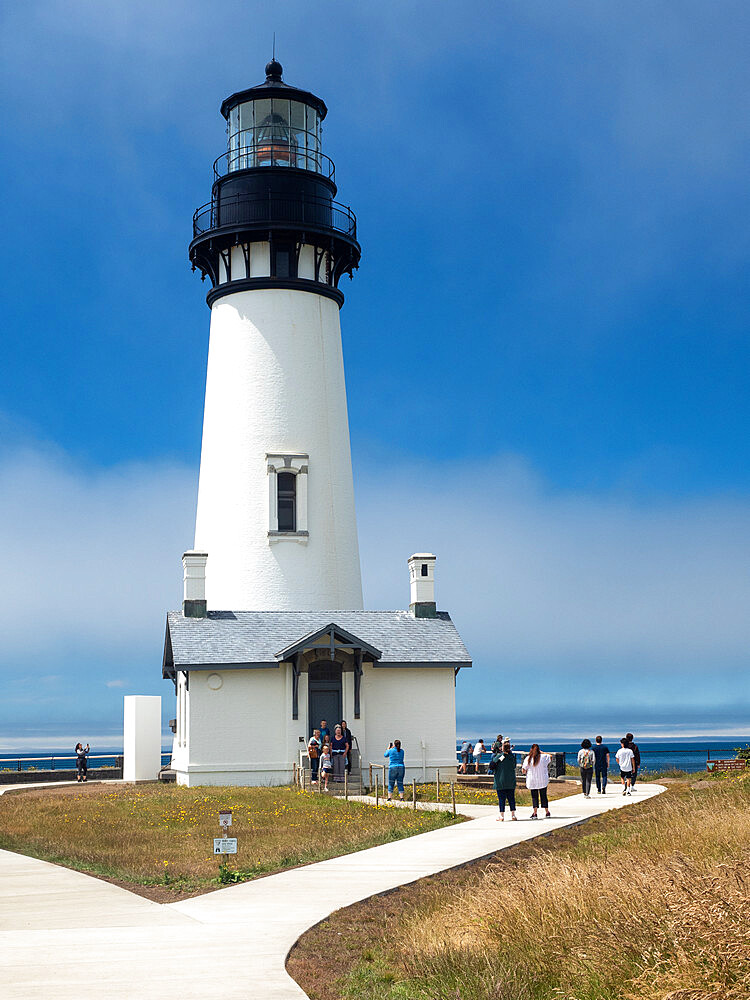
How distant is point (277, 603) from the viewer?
1385 inches

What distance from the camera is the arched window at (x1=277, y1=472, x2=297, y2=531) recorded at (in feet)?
118

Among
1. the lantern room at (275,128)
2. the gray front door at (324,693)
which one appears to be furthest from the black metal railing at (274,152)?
the gray front door at (324,693)

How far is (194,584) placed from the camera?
Result: 1335 inches

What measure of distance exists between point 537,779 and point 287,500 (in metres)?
16.5

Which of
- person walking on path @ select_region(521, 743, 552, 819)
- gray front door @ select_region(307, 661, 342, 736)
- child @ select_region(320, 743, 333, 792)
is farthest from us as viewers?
gray front door @ select_region(307, 661, 342, 736)

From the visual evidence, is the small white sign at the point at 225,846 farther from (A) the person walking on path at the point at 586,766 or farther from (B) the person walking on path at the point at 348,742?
(B) the person walking on path at the point at 348,742

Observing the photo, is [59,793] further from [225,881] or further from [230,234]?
[225,881]

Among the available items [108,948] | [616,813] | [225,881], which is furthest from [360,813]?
[108,948]

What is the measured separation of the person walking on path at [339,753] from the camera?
29453 millimetres

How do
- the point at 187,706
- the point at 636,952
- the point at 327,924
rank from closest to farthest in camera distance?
the point at 636,952 → the point at 327,924 → the point at 187,706

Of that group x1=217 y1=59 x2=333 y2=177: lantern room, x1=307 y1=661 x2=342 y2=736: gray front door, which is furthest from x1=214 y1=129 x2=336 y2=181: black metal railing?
x1=307 y1=661 x2=342 y2=736: gray front door

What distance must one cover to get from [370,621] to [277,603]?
290 centimetres

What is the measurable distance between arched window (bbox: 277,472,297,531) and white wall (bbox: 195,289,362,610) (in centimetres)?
53

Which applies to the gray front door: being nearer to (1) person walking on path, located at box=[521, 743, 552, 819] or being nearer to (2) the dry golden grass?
(1) person walking on path, located at box=[521, 743, 552, 819]
